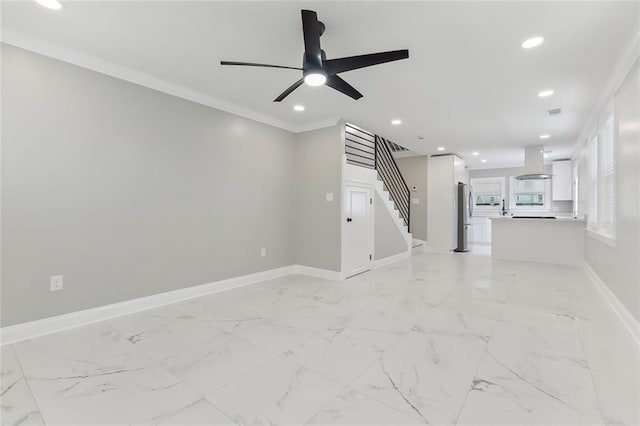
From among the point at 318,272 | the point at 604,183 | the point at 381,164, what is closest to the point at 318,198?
the point at 318,272

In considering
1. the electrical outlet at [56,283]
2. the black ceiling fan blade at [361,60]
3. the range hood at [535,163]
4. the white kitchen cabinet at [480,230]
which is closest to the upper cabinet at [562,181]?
the white kitchen cabinet at [480,230]

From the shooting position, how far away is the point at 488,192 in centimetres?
970

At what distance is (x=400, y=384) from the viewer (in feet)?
6.01

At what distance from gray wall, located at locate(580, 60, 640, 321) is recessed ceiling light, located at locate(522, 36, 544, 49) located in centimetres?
85

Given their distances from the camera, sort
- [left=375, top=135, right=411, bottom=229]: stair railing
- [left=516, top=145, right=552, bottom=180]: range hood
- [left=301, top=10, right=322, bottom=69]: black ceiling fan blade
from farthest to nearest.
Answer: [left=516, top=145, right=552, bottom=180]: range hood
[left=375, top=135, right=411, bottom=229]: stair railing
[left=301, top=10, right=322, bottom=69]: black ceiling fan blade

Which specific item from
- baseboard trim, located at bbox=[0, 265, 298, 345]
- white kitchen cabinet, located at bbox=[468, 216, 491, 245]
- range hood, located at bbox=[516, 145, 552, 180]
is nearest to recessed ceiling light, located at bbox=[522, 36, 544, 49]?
baseboard trim, located at bbox=[0, 265, 298, 345]

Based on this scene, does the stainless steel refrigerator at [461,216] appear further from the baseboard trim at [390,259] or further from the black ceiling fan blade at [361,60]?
the black ceiling fan blade at [361,60]

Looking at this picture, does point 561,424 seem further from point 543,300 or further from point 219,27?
point 219,27

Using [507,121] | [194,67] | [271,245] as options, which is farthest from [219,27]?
[507,121]

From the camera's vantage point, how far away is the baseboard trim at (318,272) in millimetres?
4616

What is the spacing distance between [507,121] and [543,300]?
279 cm

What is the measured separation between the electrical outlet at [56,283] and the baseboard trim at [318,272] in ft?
10.2

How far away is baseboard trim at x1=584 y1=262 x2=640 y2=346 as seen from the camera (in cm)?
249

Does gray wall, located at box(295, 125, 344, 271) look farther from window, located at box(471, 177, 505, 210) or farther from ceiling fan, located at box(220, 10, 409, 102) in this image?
window, located at box(471, 177, 505, 210)
